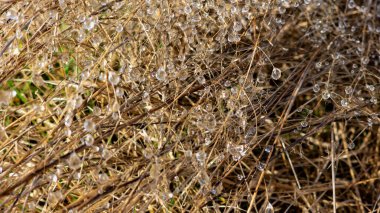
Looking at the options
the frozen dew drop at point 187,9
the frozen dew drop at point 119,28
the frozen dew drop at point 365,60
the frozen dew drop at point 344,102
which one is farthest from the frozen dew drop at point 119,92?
the frozen dew drop at point 365,60

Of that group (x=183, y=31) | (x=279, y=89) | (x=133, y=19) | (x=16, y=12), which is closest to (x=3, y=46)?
(x=16, y=12)

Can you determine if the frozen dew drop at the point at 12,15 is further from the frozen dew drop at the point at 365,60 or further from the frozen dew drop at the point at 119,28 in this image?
the frozen dew drop at the point at 365,60

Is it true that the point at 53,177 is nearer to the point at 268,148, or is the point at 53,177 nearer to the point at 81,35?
the point at 81,35

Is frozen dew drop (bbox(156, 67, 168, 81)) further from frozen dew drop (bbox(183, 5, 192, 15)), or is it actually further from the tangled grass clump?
frozen dew drop (bbox(183, 5, 192, 15))

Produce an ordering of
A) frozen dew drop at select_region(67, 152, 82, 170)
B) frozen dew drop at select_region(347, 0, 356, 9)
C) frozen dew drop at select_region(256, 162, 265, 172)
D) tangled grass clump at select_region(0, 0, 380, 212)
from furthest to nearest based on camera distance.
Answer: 1. frozen dew drop at select_region(347, 0, 356, 9)
2. frozen dew drop at select_region(256, 162, 265, 172)
3. tangled grass clump at select_region(0, 0, 380, 212)
4. frozen dew drop at select_region(67, 152, 82, 170)

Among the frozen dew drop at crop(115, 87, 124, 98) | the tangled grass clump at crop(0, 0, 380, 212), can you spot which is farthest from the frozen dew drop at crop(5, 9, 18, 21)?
the frozen dew drop at crop(115, 87, 124, 98)

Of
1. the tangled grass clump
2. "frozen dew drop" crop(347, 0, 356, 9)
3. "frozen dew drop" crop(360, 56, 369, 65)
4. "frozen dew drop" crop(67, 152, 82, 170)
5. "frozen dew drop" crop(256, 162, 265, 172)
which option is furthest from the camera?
"frozen dew drop" crop(347, 0, 356, 9)

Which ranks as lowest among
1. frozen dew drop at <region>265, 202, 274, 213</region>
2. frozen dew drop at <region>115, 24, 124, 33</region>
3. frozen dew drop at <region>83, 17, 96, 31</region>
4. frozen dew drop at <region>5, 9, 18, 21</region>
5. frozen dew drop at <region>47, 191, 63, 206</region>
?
frozen dew drop at <region>265, 202, 274, 213</region>

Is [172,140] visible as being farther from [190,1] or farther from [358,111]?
[358,111]

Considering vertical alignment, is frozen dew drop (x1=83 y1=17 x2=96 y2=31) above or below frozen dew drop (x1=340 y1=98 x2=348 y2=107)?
above

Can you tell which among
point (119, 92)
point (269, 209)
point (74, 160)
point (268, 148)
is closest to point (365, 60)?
point (268, 148)
